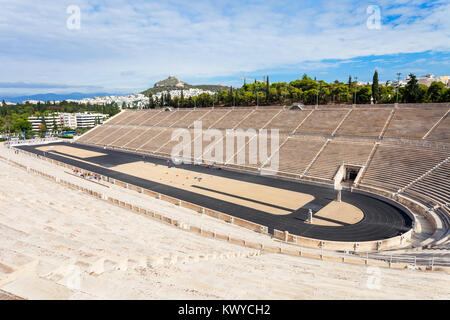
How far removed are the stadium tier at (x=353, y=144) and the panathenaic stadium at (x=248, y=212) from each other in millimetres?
220

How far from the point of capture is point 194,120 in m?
65.7

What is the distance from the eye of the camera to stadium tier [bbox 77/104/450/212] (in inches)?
1169

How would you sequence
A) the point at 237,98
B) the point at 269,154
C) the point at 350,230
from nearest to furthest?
the point at 350,230 → the point at 269,154 → the point at 237,98

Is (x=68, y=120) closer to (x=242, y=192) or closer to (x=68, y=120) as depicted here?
(x=68, y=120)

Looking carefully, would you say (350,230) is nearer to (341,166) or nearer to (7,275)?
(341,166)

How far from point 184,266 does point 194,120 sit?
5791cm

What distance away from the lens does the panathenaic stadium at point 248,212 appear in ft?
26.5

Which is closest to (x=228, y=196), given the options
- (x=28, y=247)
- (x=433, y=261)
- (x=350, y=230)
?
(x=350, y=230)

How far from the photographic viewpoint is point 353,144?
1543 inches

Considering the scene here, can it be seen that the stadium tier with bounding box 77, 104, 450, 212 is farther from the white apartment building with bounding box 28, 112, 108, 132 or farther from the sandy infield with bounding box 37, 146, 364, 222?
the white apartment building with bounding box 28, 112, 108, 132

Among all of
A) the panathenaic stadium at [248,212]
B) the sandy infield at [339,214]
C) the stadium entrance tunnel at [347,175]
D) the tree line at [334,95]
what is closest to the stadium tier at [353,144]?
the panathenaic stadium at [248,212]

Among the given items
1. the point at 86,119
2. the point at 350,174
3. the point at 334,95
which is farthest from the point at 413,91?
the point at 86,119
